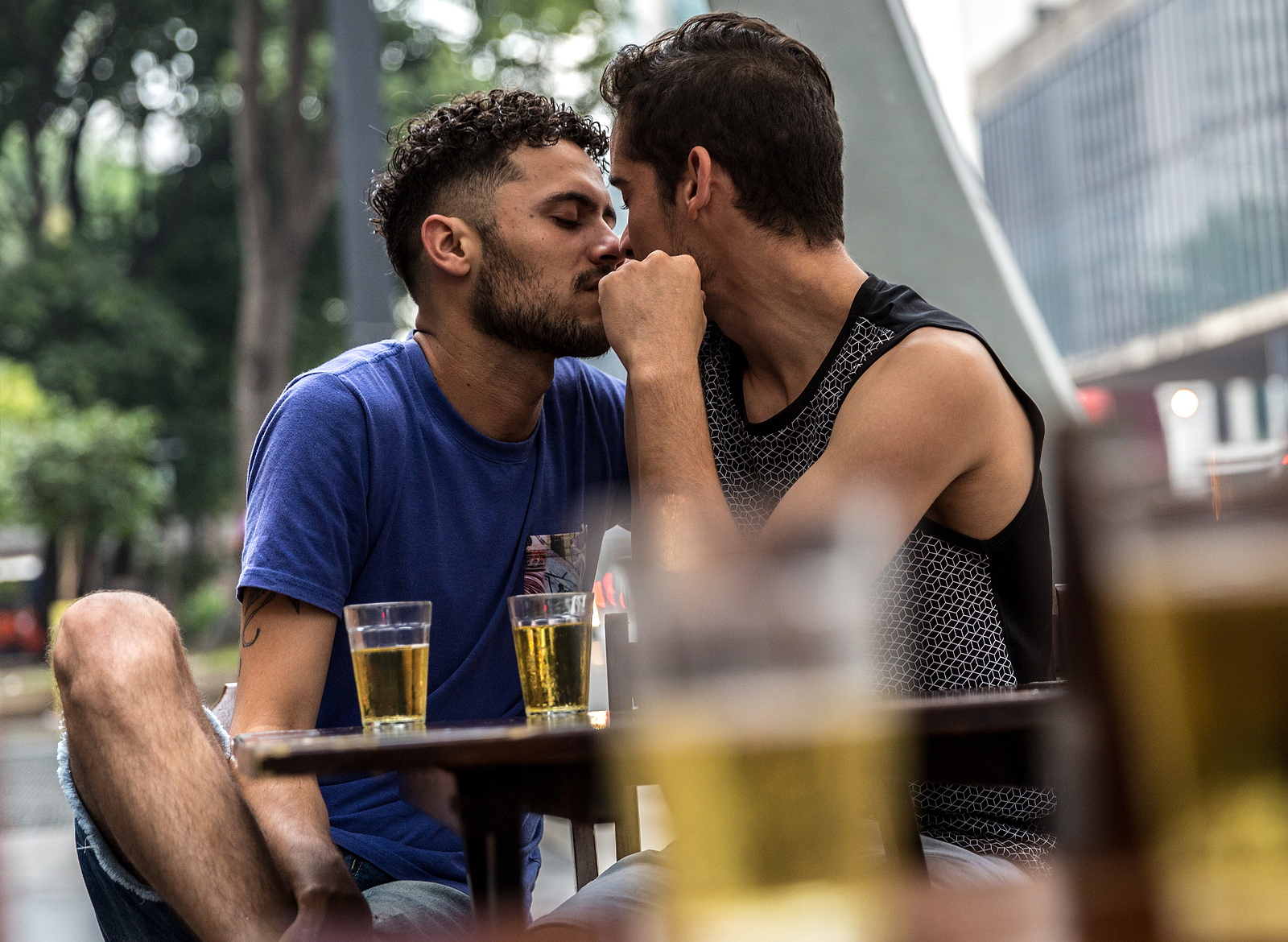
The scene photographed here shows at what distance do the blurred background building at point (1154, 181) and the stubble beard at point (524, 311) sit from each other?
22867 mm

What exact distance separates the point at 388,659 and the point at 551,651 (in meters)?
0.19

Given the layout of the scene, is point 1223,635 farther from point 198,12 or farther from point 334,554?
point 198,12

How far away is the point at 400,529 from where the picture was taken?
2268 mm

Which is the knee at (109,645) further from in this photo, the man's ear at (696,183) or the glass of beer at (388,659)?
the man's ear at (696,183)

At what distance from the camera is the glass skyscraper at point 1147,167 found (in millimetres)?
28750

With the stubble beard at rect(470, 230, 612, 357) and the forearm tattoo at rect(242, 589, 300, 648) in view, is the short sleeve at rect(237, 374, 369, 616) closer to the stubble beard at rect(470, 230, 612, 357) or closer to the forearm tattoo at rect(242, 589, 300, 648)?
the forearm tattoo at rect(242, 589, 300, 648)

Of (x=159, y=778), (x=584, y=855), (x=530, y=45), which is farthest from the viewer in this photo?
(x=530, y=45)

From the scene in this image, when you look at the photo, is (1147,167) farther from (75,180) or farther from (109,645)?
(109,645)

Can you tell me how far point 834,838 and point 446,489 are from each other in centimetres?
179

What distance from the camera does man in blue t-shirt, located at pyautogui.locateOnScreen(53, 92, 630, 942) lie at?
1725 millimetres

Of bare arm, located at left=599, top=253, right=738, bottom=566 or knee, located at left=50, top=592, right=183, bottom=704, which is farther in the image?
bare arm, located at left=599, top=253, right=738, bottom=566

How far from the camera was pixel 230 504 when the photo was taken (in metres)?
21.4

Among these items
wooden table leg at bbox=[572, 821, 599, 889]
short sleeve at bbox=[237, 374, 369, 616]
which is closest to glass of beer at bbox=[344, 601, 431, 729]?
short sleeve at bbox=[237, 374, 369, 616]

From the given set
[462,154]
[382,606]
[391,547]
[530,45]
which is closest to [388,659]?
[382,606]
